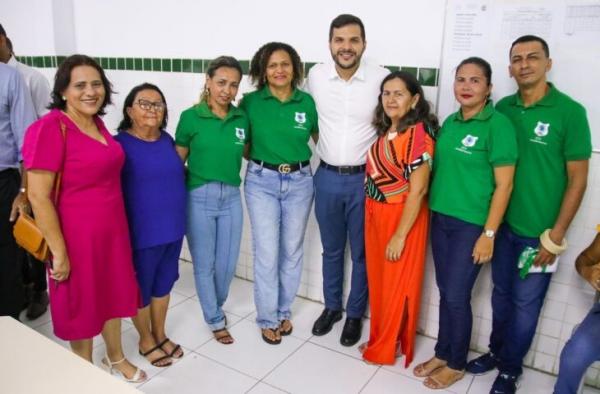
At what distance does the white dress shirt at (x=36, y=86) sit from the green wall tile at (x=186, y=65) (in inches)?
37.7

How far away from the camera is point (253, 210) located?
8.52 feet

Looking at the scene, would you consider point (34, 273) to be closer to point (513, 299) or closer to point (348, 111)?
point (348, 111)

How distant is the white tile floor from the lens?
7.67 ft

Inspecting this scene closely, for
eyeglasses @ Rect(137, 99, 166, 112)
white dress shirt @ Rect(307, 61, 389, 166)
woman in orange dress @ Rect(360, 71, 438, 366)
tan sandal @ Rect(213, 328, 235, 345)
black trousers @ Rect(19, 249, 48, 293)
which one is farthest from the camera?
black trousers @ Rect(19, 249, 48, 293)

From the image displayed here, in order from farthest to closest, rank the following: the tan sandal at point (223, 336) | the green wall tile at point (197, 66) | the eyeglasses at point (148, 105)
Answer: the green wall tile at point (197, 66), the tan sandal at point (223, 336), the eyeglasses at point (148, 105)

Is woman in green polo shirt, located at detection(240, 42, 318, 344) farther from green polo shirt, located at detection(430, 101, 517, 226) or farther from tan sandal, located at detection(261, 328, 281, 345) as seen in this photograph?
green polo shirt, located at detection(430, 101, 517, 226)

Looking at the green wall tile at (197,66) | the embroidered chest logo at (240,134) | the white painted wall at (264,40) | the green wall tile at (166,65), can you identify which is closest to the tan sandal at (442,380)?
the white painted wall at (264,40)

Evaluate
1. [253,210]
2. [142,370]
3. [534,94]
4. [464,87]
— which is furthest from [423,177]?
[142,370]

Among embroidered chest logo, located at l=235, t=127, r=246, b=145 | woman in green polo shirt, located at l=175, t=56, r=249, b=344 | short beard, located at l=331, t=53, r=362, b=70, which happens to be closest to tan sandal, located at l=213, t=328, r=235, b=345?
woman in green polo shirt, located at l=175, t=56, r=249, b=344

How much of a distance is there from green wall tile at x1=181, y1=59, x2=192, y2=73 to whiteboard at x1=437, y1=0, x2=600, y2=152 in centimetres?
187

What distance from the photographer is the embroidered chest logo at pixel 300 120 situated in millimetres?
2482

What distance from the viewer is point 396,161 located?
7.43ft

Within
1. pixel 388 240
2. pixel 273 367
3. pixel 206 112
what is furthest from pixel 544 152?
pixel 273 367

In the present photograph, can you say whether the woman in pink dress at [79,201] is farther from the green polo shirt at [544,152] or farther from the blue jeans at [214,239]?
the green polo shirt at [544,152]
